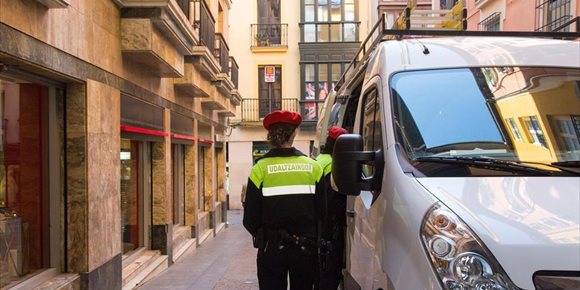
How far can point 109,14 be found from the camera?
680 centimetres

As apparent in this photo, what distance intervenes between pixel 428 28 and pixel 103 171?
3957 millimetres

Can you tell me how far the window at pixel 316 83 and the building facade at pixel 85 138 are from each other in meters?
16.6

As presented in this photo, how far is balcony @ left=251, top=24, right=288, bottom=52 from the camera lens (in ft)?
88.6

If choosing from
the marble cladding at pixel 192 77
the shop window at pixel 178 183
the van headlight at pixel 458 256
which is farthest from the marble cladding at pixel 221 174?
the van headlight at pixel 458 256

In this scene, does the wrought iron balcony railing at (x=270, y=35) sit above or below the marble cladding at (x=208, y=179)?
above

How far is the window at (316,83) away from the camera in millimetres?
26516

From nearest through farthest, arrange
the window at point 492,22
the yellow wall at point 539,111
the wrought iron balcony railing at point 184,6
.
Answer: the yellow wall at point 539,111 → the wrought iron balcony railing at point 184,6 → the window at point 492,22

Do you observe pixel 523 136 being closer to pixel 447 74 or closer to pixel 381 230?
pixel 447 74

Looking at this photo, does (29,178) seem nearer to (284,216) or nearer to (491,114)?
(284,216)

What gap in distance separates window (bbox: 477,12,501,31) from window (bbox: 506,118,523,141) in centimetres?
1342

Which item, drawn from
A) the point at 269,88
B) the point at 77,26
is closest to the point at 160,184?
the point at 77,26

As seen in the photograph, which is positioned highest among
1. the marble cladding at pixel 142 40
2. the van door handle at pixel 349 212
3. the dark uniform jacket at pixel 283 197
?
the marble cladding at pixel 142 40

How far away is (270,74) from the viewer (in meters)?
27.1

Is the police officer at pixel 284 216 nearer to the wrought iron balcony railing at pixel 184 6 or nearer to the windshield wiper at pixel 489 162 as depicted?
the windshield wiper at pixel 489 162
